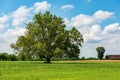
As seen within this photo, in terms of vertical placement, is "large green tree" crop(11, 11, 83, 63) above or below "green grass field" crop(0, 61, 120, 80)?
above

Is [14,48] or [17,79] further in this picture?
[14,48]

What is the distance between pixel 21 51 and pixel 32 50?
3.00 m

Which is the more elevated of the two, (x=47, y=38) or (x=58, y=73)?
(x=47, y=38)

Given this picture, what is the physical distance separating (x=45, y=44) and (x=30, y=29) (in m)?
5.86

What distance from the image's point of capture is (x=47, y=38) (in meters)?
85.6

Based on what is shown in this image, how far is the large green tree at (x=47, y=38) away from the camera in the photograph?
84.0m

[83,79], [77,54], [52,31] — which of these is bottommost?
[83,79]

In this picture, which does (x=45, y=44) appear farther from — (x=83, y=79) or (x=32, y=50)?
(x=83, y=79)

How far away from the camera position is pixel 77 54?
8831 cm

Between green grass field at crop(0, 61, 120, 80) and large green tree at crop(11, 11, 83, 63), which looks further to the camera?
large green tree at crop(11, 11, 83, 63)

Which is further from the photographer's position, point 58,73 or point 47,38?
point 47,38

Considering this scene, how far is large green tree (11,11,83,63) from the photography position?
84.0 meters

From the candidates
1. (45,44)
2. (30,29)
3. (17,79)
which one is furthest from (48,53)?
(17,79)

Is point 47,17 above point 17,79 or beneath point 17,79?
above
